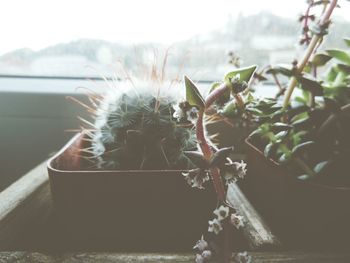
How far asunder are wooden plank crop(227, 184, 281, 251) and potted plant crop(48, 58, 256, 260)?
62 mm

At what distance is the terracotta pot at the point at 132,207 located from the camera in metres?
0.43

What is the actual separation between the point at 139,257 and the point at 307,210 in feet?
0.68

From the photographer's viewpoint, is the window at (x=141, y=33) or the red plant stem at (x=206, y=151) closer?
the red plant stem at (x=206, y=151)

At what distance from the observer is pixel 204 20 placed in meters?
0.83

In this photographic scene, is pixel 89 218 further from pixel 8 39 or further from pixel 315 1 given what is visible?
pixel 8 39

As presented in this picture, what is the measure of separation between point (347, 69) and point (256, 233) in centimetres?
25

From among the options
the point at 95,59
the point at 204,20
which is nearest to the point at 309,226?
the point at 204,20

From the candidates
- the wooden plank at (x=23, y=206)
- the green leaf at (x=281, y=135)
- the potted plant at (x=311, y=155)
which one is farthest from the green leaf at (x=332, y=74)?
the wooden plank at (x=23, y=206)

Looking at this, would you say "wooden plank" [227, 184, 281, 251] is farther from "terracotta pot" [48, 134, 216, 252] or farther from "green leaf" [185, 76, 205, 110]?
"green leaf" [185, 76, 205, 110]

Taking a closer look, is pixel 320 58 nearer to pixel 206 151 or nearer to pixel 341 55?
pixel 341 55

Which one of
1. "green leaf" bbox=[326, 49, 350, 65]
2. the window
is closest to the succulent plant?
"green leaf" bbox=[326, 49, 350, 65]

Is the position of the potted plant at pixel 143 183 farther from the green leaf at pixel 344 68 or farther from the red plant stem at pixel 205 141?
the green leaf at pixel 344 68

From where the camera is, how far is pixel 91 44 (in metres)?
0.89

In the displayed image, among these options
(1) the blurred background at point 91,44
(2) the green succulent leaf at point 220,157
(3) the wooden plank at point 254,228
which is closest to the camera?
(2) the green succulent leaf at point 220,157
